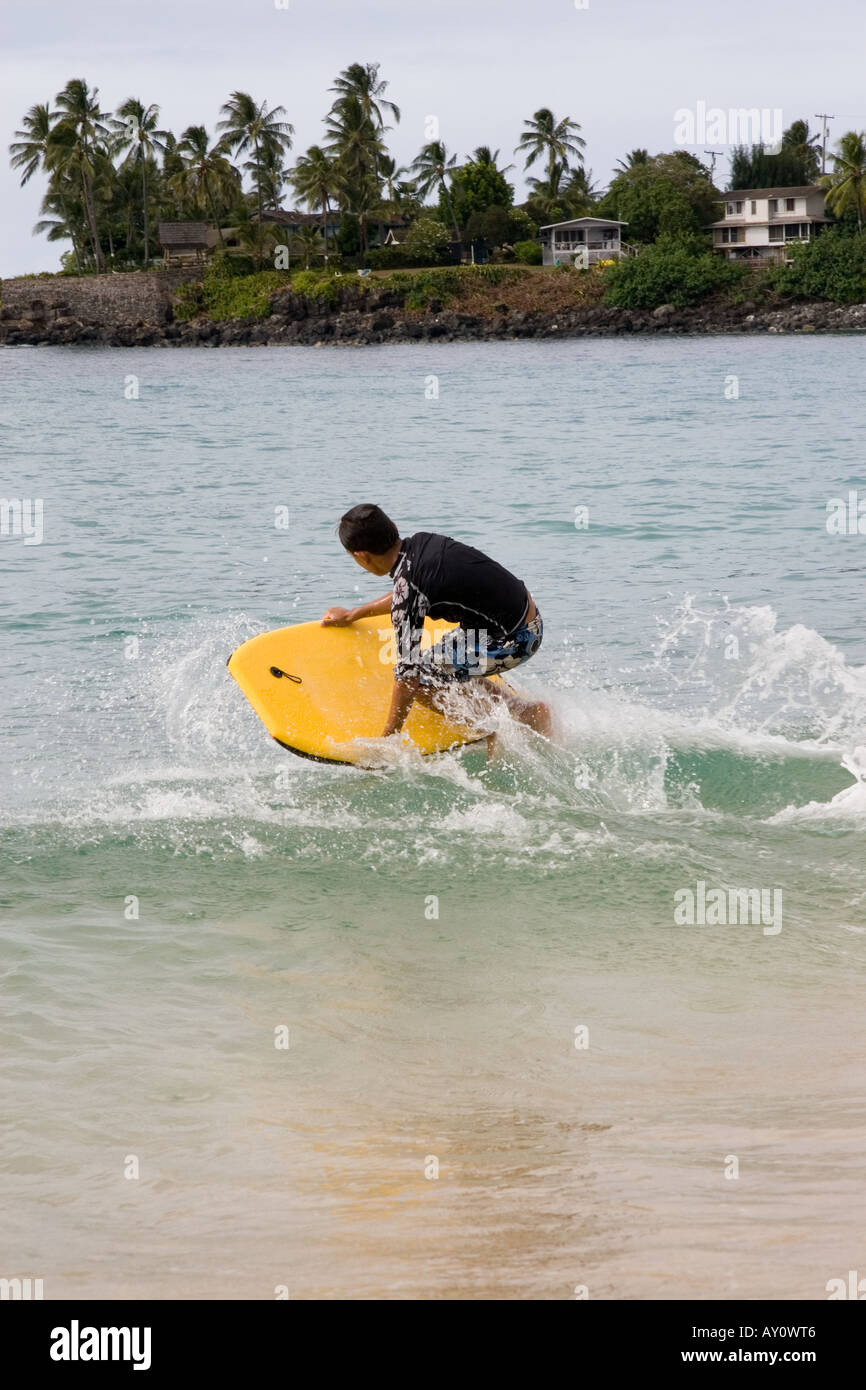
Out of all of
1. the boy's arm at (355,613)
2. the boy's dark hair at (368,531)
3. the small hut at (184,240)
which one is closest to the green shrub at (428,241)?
the small hut at (184,240)

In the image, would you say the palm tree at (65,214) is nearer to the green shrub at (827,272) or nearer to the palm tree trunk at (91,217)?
the palm tree trunk at (91,217)

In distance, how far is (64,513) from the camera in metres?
18.2

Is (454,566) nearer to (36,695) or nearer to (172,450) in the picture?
(36,695)

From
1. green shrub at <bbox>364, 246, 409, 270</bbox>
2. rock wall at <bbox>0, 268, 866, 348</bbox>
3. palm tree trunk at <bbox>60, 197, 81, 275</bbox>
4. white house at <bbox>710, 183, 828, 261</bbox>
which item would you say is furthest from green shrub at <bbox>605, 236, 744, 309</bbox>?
palm tree trunk at <bbox>60, 197, 81, 275</bbox>

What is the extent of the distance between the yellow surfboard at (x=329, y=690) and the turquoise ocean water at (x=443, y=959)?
251mm

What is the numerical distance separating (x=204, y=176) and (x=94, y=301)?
10.4m

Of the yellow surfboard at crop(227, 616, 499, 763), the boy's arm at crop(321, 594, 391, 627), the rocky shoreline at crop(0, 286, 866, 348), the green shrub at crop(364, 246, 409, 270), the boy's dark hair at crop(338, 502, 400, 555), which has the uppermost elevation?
the green shrub at crop(364, 246, 409, 270)

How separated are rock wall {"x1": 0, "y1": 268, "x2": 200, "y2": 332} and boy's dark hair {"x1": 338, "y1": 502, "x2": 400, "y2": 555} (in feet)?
255

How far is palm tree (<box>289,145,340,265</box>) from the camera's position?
3095 inches

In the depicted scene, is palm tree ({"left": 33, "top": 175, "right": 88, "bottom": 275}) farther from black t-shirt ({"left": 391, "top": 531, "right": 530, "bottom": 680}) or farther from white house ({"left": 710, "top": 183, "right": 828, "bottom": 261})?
black t-shirt ({"left": 391, "top": 531, "right": 530, "bottom": 680})

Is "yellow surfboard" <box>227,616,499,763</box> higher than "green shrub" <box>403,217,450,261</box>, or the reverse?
"green shrub" <box>403,217,450,261</box>

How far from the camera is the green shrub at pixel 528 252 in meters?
83.1

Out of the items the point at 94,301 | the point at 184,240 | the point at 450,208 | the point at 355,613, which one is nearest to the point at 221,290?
the point at 184,240
